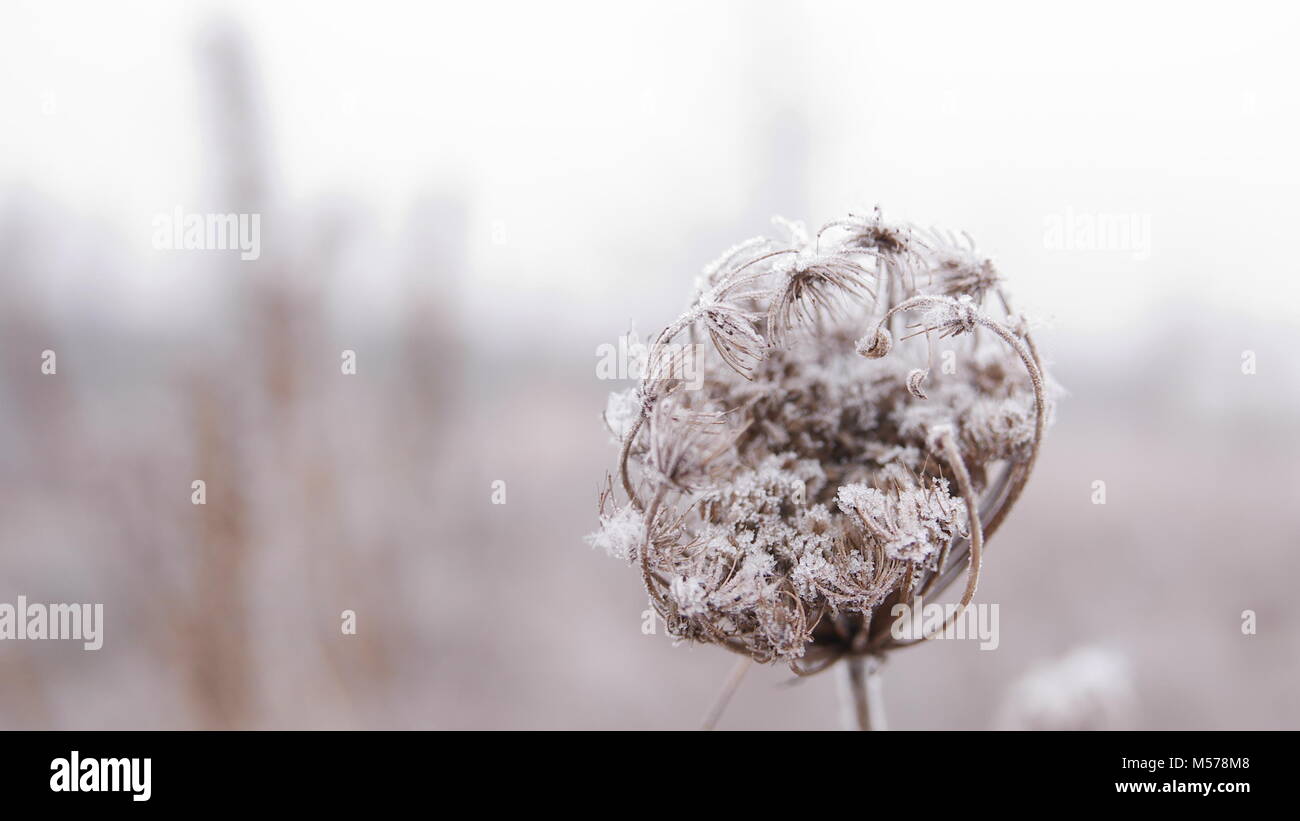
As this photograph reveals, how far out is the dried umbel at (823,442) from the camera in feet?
3.67

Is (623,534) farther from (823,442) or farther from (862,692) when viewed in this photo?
(862,692)

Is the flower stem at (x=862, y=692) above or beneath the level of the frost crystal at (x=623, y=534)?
beneath

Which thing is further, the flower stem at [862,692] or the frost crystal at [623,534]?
the flower stem at [862,692]

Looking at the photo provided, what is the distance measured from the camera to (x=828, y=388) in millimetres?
1353

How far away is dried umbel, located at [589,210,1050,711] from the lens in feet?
3.67

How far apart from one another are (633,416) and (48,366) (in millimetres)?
3266

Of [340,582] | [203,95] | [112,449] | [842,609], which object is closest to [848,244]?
[842,609]

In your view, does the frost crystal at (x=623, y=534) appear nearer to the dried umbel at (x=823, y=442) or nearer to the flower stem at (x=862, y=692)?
the dried umbel at (x=823, y=442)

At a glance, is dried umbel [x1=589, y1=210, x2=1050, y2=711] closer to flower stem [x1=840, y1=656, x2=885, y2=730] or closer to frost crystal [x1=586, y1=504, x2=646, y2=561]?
frost crystal [x1=586, y1=504, x2=646, y2=561]

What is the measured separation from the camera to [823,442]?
4.38ft

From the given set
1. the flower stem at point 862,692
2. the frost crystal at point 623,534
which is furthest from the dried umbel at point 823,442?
the flower stem at point 862,692

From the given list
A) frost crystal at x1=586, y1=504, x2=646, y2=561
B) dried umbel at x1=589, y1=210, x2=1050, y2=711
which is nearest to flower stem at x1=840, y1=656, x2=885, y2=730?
dried umbel at x1=589, y1=210, x2=1050, y2=711

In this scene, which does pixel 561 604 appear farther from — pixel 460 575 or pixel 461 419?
pixel 461 419

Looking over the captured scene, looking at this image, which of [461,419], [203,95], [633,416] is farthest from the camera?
[461,419]
